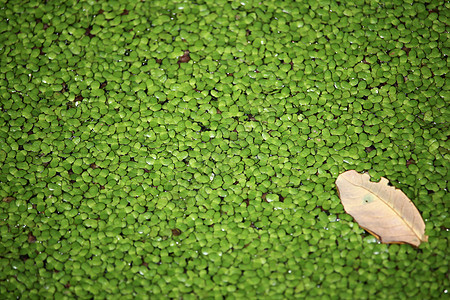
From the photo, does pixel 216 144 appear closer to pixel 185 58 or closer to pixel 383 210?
pixel 185 58

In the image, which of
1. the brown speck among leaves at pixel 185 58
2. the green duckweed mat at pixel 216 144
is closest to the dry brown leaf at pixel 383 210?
the green duckweed mat at pixel 216 144

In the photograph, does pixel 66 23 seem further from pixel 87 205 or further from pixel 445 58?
pixel 445 58

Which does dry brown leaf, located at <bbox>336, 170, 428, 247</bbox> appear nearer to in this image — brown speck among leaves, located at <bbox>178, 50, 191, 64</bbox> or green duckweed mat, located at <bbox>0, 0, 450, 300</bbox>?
green duckweed mat, located at <bbox>0, 0, 450, 300</bbox>

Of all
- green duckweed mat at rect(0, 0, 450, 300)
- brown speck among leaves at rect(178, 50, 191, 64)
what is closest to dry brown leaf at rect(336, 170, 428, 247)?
green duckweed mat at rect(0, 0, 450, 300)

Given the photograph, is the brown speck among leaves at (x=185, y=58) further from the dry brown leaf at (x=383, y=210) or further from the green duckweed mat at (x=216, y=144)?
the dry brown leaf at (x=383, y=210)

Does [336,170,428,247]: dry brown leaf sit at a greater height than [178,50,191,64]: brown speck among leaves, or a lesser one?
lesser
